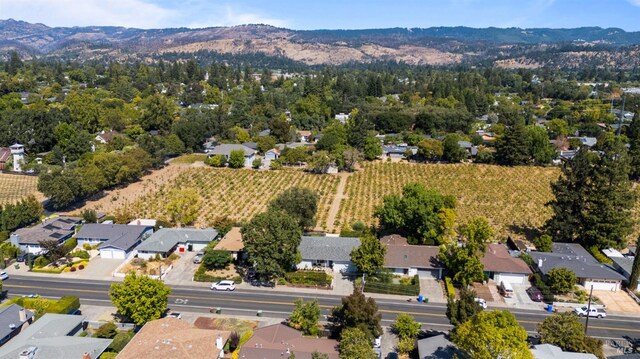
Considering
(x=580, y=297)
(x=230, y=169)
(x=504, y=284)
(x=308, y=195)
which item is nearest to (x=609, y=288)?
(x=580, y=297)

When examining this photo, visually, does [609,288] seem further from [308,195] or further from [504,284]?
[308,195]

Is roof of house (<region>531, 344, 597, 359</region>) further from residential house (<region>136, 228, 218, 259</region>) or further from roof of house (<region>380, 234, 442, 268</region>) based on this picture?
residential house (<region>136, 228, 218, 259</region>)

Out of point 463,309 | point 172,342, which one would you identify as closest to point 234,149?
point 172,342

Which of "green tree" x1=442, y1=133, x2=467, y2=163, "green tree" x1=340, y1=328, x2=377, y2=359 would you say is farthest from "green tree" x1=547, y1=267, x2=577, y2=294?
"green tree" x1=442, y1=133, x2=467, y2=163

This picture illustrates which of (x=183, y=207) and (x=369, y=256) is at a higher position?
(x=183, y=207)

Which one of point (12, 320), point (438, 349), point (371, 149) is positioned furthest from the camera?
point (371, 149)

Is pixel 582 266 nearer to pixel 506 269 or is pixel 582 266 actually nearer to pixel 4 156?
pixel 506 269
